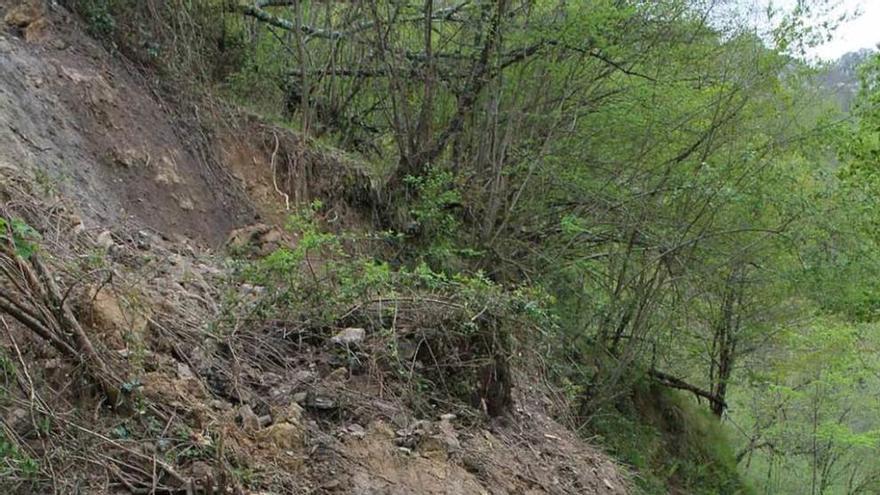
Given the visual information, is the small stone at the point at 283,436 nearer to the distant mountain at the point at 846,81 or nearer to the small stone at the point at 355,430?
the small stone at the point at 355,430

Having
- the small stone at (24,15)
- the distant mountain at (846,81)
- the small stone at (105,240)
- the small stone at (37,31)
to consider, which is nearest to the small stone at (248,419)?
the small stone at (105,240)

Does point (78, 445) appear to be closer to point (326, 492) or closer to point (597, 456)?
point (326, 492)

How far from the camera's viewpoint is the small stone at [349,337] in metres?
4.30

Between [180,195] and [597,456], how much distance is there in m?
3.99

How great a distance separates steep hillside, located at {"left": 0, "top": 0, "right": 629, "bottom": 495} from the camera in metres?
2.84

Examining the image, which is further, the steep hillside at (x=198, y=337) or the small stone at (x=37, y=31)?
the small stone at (x=37, y=31)

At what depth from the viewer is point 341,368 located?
415 cm

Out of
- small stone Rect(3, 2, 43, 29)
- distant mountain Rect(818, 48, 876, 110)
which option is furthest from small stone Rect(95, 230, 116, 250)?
distant mountain Rect(818, 48, 876, 110)

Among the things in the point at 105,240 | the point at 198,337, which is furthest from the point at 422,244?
the point at 198,337

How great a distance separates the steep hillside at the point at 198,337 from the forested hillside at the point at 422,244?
2cm

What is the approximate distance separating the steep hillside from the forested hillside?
20 millimetres

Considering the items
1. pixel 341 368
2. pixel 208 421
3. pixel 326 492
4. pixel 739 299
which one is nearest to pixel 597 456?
pixel 341 368

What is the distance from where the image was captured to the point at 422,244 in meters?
8.52

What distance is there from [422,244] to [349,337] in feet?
13.9
